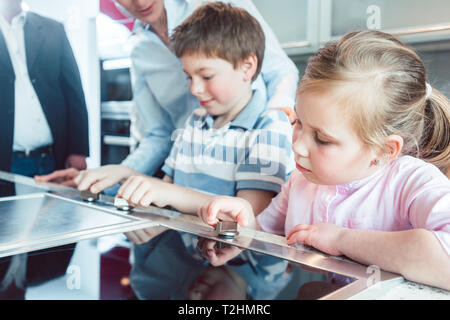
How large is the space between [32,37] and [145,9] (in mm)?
617

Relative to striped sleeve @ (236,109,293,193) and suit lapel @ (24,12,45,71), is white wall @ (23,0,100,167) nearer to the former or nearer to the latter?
suit lapel @ (24,12,45,71)

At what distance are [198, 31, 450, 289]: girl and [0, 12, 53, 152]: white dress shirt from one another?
50.0 inches

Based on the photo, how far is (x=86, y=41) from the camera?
1.69 meters

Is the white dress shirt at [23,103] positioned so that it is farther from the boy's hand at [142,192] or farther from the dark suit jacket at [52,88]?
the boy's hand at [142,192]

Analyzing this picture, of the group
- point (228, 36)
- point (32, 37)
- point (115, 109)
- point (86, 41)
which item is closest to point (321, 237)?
point (228, 36)

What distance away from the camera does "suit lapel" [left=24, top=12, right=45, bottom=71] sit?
178 cm

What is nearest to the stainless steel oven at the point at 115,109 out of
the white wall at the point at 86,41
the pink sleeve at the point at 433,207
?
the white wall at the point at 86,41

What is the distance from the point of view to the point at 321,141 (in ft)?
2.45

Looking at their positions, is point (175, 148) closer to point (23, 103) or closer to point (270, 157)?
point (270, 157)

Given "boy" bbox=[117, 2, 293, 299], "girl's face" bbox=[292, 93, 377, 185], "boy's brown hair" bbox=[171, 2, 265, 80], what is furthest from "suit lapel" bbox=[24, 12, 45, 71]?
"girl's face" bbox=[292, 93, 377, 185]

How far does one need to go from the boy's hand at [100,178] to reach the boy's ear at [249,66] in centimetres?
49

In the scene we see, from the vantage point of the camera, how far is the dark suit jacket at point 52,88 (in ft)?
5.78

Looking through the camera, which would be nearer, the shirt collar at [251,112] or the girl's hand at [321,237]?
the girl's hand at [321,237]
